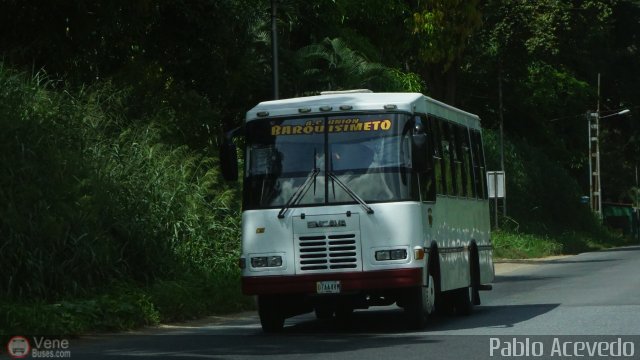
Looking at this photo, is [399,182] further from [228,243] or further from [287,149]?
[228,243]

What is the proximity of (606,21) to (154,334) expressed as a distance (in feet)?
114

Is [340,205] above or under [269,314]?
above

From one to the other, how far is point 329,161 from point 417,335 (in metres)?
2.47

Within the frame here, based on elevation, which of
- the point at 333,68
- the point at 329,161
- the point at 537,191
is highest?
the point at 333,68

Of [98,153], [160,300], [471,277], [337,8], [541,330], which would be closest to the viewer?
[541,330]

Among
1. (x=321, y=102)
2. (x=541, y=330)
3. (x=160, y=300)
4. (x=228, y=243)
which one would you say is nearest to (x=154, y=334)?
(x=160, y=300)

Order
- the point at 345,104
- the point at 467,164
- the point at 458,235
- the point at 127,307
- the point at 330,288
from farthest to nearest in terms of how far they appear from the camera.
Answer: the point at 467,164
the point at 458,235
the point at 127,307
the point at 345,104
the point at 330,288

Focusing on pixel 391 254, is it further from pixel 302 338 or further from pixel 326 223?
pixel 302 338

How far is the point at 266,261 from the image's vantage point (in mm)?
17391

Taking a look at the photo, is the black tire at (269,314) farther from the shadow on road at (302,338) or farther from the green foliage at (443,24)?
the green foliage at (443,24)

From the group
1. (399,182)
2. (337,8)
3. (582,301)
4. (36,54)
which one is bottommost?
(582,301)

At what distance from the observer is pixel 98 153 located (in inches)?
898

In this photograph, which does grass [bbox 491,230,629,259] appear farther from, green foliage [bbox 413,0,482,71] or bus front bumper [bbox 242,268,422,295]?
bus front bumper [bbox 242,268,422,295]

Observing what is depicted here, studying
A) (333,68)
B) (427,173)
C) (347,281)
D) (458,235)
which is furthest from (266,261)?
(333,68)
